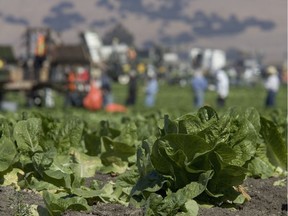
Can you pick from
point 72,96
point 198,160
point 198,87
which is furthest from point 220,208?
point 72,96

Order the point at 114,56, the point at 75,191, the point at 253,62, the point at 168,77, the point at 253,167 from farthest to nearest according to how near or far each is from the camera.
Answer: the point at 253,62 < the point at 168,77 < the point at 114,56 < the point at 253,167 < the point at 75,191

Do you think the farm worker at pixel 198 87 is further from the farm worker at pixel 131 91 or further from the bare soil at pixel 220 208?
the bare soil at pixel 220 208

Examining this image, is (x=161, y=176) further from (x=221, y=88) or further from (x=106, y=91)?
(x=106, y=91)

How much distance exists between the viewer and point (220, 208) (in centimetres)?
420

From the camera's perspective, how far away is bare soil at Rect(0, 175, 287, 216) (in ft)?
12.8

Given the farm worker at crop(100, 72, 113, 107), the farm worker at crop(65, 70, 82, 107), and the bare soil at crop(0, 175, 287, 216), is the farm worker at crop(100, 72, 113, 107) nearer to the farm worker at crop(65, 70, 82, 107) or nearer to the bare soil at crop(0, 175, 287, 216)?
the farm worker at crop(65, 70, 82, 107)

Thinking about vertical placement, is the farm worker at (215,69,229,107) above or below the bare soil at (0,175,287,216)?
below

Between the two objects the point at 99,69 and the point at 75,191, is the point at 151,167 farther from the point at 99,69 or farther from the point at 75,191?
the point at 99,69

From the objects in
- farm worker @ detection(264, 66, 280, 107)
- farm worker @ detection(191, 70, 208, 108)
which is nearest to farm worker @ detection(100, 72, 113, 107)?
farm worker @ detection(191, 70, 208, 108)

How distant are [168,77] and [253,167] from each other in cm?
6589

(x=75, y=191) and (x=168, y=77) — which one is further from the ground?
(x=75, y=191)

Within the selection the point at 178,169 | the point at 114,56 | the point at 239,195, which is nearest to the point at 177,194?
the point at 178,169

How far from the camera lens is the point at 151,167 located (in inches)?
167

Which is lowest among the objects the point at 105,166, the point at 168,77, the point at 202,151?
the point at 168,77
